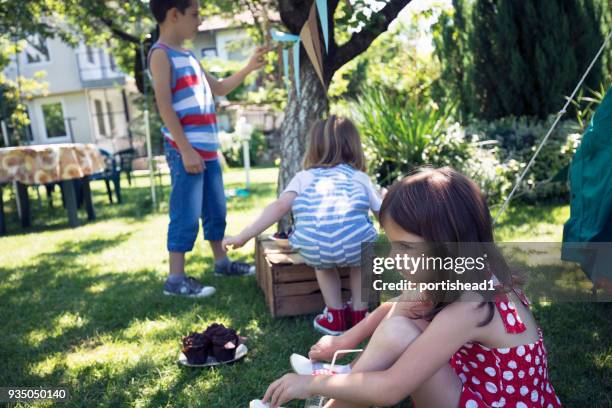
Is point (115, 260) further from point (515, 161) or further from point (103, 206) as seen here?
point (515, 161)

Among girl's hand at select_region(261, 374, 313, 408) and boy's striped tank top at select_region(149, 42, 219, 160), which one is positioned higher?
boy's striped tank top at select_region(149, 42, 219, 160)

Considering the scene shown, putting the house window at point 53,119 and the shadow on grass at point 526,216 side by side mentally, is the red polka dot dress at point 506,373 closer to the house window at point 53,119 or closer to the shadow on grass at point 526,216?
the shadow on grass at point 526,216

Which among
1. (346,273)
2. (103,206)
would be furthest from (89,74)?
(346,273)

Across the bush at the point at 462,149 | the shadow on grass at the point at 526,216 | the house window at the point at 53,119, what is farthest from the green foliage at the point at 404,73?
the house window at the point at 53,119

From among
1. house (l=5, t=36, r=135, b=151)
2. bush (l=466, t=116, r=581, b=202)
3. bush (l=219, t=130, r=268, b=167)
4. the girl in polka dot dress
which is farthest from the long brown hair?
house (l=5, t=36, r=135, b=151)

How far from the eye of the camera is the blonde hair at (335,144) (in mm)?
2520

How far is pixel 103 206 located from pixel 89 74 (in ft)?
42.7

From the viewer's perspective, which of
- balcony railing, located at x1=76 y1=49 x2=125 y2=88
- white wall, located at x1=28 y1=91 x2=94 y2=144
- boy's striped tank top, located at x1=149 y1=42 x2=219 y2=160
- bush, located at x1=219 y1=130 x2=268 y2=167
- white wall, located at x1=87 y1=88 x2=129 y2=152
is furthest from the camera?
white wall, located at x1=87 y1=88 x2=129 y2=152

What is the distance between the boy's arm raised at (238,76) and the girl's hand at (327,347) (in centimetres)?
210

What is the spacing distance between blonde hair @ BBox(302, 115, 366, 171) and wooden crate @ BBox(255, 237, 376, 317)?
513 millimetres

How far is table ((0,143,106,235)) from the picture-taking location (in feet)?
18.0

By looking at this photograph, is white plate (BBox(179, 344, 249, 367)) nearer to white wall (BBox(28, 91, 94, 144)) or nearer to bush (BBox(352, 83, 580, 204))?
bush (BBox(352, 83, 580, 204))

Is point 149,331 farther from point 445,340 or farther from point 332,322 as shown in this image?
point 445,340

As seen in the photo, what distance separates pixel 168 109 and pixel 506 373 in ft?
7.42
